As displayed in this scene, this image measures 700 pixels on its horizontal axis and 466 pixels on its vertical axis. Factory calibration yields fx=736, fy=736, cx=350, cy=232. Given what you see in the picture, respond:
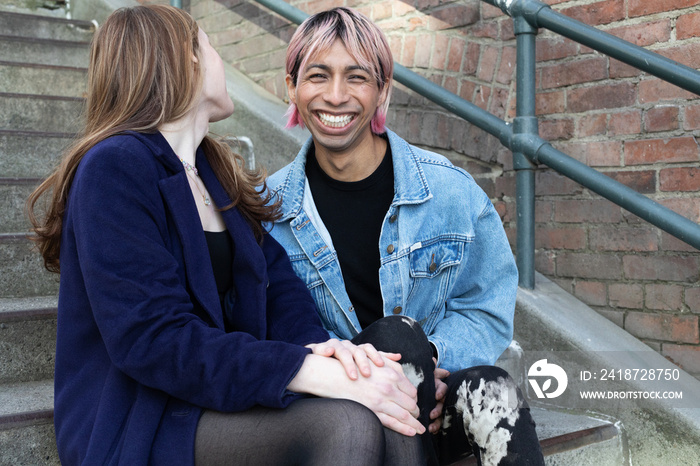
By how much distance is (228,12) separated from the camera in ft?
11.5

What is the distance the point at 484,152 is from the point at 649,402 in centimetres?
100

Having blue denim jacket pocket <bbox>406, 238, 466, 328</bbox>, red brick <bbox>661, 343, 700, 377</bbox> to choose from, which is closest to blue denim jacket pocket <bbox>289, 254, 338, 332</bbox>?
blue denim jacket pocket <bbox>406, 238, 466, 328</bbox>

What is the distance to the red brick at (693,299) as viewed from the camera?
6.83ft

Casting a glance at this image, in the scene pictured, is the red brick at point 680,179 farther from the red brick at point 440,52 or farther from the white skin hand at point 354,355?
the white skin hand at point 354,355

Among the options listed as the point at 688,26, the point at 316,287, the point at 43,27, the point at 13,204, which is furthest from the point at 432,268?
the point at 43,27

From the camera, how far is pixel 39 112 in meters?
2.72

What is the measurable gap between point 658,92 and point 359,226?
3.37ft

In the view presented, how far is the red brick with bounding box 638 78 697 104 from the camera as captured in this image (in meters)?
2.11

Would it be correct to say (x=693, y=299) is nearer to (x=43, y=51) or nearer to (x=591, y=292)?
(x=591, y=292)

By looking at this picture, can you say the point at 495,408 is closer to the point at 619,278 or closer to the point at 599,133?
the point at 619,278

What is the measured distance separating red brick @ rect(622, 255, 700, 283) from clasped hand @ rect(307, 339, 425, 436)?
3.70 feet

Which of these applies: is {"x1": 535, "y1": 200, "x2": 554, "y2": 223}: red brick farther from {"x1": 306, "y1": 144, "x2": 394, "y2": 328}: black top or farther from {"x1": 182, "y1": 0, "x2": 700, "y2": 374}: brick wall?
{"x1": 306, "y1": 144, "x2": 394, "y2": 328}: black top

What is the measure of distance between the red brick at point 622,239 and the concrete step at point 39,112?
183cm

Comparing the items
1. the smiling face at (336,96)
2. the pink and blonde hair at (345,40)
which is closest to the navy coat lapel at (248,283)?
the smiling face at (336,96)
